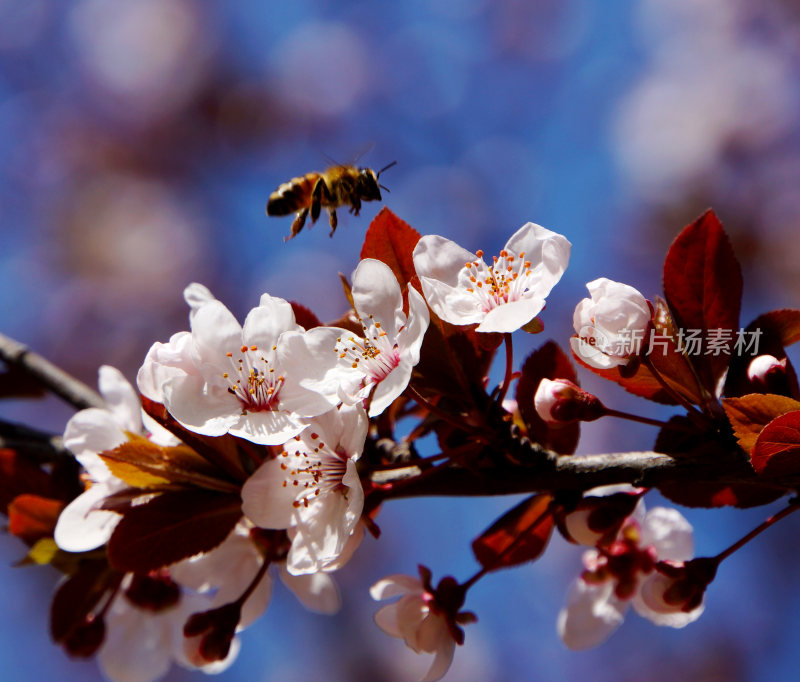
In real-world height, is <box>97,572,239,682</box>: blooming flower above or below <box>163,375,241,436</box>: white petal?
below

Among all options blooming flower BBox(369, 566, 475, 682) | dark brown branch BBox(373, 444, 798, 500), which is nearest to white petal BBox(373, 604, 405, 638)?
blooming flower BBox(369, 566, 475, 682)

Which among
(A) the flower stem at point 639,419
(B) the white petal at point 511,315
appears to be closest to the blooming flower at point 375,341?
(B) the white petal at point 511,315

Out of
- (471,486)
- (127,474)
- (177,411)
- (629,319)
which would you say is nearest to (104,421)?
(127,474)

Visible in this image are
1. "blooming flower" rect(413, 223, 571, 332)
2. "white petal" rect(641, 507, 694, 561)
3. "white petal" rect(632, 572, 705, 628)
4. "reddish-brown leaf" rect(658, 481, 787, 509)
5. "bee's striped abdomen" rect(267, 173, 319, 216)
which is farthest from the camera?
"bee's striped abdomen" rect(267, 173, 319, 216)

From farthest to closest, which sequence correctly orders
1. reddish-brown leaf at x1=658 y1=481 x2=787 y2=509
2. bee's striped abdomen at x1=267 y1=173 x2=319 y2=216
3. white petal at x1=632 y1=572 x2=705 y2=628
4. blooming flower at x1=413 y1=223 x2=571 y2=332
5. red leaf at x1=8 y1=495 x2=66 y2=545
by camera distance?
bee's striped abdomen at x1=267 y1=173 x2=319 y2=216, red leaf at x1=8 y1=495 x2=66 y2=545, white petal at x1=632 y1=572 x2=705 y2=628, reddish-brown leaf at x1=658 y1=481 x2=787 y2=509, blooming flower at x1=413 y1=223 x2=571 y2=332

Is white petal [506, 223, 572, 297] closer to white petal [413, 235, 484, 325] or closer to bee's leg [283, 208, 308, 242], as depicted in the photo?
white petal [413, 235, 484, 325]

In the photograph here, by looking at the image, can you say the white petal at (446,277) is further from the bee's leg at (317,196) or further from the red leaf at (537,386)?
the bee's leg at (317,196)

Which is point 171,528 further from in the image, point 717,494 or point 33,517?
point 717,494
